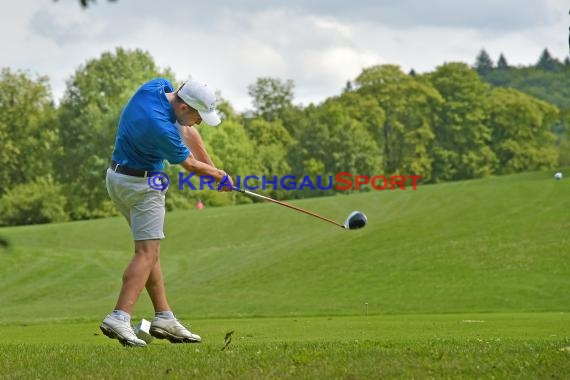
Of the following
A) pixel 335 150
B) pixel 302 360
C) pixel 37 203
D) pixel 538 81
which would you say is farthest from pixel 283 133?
pixel 538 81

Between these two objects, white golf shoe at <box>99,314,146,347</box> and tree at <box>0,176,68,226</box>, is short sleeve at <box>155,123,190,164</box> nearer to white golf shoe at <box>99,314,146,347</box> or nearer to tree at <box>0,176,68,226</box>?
white golf shoe at <box>99,314,146,347</box>

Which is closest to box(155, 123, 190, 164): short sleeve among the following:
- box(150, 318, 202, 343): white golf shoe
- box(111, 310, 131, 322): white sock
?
box(111, 310, 131, 322): white sock

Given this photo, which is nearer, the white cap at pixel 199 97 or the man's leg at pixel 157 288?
the white cap at pixel 199 97

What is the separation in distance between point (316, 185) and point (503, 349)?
68203mm

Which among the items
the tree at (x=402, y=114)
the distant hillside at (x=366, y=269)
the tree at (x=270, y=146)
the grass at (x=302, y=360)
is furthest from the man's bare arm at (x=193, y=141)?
the tree at (x=402, y=114)

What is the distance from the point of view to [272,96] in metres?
95.6

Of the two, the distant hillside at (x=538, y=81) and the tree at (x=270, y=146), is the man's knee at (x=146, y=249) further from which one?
the distant hillside at (x=538, y=81)

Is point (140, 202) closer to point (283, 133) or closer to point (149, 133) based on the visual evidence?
point (149, 133)

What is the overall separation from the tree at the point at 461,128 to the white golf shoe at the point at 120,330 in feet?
253

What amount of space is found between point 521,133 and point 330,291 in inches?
2717

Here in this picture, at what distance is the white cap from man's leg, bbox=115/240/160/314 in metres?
1.21

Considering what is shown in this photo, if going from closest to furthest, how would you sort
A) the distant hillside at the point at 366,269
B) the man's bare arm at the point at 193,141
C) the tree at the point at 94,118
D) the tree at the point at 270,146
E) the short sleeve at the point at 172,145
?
the short sleeve at the point at 172,145 < the man's bare arm at the point at 193,141 < the distant hillside at the point at 366,269 < the tree at the point at 94,118 < the tree at the point at 270,146

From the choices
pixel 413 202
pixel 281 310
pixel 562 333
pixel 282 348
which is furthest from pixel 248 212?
pixel 282 348

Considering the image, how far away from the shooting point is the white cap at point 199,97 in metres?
7.98
